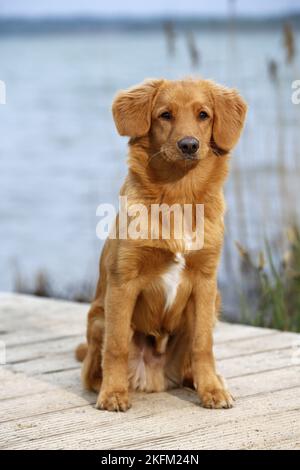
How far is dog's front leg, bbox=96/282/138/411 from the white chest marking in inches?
4.3

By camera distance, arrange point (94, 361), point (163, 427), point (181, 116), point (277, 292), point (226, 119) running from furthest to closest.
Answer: point (277, 292), point (94, 361), point (226, 119), point (181, 116), point (163, 427)

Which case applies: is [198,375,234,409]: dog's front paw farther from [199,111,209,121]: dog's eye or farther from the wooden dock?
[199,111,209,121]: dog's eye

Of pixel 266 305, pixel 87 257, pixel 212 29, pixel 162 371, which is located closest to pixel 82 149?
pixel 212 29

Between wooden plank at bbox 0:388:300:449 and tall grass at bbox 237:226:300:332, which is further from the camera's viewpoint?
tall grass at bbox 237:226:300:332

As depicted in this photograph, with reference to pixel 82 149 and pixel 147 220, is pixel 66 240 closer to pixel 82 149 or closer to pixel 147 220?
pixel 82 149

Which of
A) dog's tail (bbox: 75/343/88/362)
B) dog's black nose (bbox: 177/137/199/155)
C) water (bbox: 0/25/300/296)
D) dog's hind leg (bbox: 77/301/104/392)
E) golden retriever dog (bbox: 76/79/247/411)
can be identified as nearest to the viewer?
dog's black nose (bbox: 177/137/199/155)

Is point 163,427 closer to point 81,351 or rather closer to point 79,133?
point 81,351

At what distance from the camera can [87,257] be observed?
24.9 feet

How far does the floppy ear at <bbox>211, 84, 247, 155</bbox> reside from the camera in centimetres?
313

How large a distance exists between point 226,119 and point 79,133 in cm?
889

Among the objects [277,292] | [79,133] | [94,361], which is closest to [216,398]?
[94,361]

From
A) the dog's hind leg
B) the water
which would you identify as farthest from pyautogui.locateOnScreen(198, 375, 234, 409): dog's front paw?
the water

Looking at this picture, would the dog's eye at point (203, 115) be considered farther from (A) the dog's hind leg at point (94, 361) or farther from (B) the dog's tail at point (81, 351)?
(B) the dog's tail at point (81, 351)

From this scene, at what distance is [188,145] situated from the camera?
293cm
